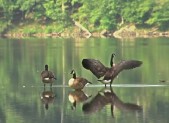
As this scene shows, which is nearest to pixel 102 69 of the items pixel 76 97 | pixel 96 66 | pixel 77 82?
pixel 96 66

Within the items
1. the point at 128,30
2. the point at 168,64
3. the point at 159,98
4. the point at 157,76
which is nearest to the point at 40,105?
the point at 159,98

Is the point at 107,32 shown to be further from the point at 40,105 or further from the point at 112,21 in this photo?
the point at 40,105

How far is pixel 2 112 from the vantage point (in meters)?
20.8

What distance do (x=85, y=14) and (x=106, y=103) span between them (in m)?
77.0

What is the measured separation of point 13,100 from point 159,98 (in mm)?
4350

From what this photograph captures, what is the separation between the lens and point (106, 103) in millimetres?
22078

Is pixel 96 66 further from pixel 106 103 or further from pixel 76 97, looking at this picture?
pixel 106 103

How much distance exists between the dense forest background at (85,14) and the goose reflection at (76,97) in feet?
226

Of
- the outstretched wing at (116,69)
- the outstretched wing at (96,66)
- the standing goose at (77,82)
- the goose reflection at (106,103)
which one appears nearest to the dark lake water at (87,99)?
the goose reflection at (106,103)

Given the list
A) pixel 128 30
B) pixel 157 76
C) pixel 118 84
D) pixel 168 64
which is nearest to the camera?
pixel 118 84

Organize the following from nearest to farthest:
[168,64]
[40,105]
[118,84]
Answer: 1. [40,105]
2. [118,84]
3. [168,64]

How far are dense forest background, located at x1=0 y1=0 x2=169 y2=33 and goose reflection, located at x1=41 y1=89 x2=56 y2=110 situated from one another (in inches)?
2713

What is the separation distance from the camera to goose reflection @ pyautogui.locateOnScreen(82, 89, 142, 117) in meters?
21.0

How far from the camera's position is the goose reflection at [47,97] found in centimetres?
2245
